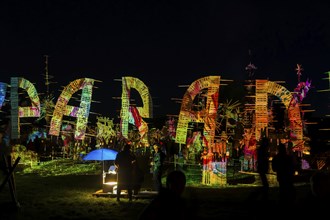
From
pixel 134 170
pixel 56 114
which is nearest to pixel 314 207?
pixel 134 170

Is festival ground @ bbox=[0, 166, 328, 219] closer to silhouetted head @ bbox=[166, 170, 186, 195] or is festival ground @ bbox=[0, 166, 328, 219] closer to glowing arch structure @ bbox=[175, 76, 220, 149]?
glowing arch structure @ bbox=[175, 76, 220, 149]

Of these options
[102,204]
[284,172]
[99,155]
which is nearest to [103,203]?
[102,204]

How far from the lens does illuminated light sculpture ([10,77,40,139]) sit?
72.3 feet

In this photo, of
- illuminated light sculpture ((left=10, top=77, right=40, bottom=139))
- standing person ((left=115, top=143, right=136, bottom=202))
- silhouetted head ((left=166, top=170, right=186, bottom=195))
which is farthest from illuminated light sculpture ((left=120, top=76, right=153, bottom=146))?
silhouetted head ((left=166, top=170, right=186, bottom=195))

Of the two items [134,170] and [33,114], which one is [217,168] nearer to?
[134,170]

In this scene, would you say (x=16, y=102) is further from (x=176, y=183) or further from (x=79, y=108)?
(x=176, y=183)

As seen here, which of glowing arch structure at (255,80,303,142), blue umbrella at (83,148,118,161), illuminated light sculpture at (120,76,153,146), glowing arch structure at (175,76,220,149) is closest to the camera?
blue umbrella at (83,148,118,161)

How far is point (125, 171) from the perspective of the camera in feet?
39.3

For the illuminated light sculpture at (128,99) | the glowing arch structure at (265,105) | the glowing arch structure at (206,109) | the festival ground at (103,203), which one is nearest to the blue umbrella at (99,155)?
the festival ground at (103,203)

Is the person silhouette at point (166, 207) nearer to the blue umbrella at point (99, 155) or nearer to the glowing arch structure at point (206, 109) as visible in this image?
the blue umbrella at point (99, 155)

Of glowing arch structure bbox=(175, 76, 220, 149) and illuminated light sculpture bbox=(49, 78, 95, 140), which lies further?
illuminated light sculpture bbox=(49, 78, 95, 140)

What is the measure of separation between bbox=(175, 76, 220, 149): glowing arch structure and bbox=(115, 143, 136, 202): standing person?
5.60 m

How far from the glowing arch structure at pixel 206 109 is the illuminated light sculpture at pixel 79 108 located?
548 centimetres

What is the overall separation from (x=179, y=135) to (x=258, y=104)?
11.8ft
